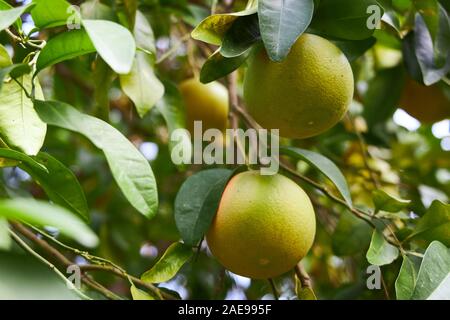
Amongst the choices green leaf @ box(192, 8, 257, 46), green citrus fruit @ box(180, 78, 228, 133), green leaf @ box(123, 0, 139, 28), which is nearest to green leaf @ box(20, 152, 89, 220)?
green leaf @ box(192, 8, 257, 46)

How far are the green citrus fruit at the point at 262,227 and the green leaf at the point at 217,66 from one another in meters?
0.13

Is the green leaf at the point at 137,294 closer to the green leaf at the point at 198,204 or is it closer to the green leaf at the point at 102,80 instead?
the green leaf at the point at 198,204

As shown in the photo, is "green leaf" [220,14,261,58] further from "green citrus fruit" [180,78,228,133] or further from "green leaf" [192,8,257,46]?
"green citrus fruit" [180,78,228,133]

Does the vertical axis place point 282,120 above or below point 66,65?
above

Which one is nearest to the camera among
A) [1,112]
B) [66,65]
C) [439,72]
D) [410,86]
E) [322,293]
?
[1,112]

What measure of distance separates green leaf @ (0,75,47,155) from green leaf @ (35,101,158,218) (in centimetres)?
4

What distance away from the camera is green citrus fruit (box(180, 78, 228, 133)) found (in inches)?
52.6

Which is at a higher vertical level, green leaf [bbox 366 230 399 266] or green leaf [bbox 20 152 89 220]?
green leaf [bbox 20 152 89 220]
